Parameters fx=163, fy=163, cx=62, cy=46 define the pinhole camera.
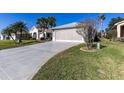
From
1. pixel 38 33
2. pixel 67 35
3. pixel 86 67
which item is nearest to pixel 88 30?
pixel 67 35

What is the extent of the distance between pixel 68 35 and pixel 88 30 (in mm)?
2820

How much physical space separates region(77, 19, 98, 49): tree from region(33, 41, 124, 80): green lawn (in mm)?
1316

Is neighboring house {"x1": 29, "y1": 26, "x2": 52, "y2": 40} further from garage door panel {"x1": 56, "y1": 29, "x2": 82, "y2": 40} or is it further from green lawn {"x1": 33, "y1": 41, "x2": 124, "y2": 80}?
green lawn {"x1": 33, "y1": 41, "x2": 124, "y2": 80}

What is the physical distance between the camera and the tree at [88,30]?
878 cm

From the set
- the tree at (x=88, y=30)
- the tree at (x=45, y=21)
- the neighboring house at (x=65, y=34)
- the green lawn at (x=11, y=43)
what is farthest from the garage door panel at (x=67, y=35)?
the green lawn at (x=11, y=43)

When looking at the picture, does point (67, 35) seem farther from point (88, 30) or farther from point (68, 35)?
point (88, 30)

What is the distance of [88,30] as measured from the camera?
9219 mm

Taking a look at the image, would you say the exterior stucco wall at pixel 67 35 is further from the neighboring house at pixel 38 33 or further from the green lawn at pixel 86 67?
the green lawn at pixel 86 67

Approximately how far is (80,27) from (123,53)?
10.2 feet

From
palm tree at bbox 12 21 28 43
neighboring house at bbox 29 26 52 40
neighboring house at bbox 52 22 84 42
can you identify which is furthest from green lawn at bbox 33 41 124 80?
neighboring house at bbox 29 26 52 40

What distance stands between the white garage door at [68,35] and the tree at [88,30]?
74cm
